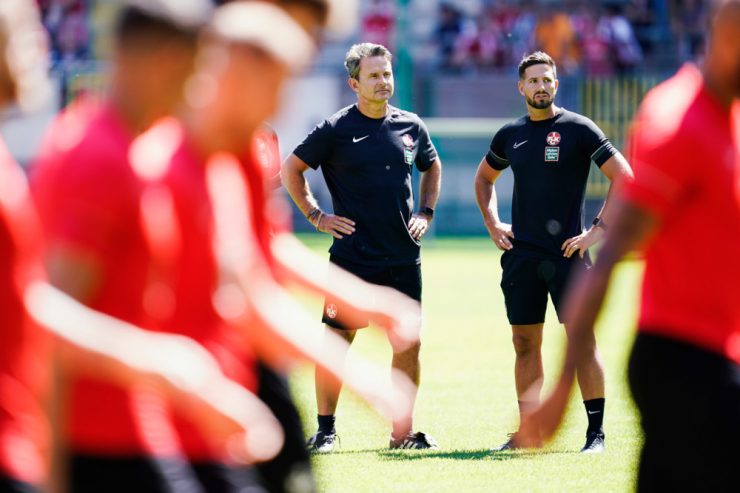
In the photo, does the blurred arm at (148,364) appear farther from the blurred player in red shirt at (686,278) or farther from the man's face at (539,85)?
the man's face at (539,85)

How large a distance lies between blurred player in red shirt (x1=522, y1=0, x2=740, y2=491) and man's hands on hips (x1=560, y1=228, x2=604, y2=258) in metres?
5.00

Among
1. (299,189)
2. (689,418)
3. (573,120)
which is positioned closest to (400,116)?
(299,189)

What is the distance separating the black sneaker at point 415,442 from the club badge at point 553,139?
2179mm

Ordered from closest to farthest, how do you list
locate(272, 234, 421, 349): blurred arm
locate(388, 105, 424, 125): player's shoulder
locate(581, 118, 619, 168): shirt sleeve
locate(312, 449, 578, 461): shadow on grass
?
1. locate(272, 234, 421, 349): blurred arm
2. locate(312, 449, 578, 461): shadow on grass
3. locate(581, 118, 619, 168): shirt sleeve
4. locate(388, 105, 424, 125): player's shoulder

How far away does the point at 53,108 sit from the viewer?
3209 cm

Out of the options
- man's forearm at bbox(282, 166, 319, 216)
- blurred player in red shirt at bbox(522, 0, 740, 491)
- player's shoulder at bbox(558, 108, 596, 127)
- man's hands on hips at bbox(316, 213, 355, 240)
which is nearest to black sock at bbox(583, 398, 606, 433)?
player's shoulder at bbox(558, 108, 596, 127)

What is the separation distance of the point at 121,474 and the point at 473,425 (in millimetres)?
7027

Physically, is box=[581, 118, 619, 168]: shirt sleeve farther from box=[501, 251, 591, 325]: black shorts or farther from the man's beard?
box=[501, 251, 591, 325]: black shorts

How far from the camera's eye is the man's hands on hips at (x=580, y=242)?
9.03 meters

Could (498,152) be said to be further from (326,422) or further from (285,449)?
(285,449)

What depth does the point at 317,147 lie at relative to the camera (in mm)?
9383

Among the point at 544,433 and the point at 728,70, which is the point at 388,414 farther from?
the point at 728,70

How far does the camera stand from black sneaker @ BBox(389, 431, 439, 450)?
9164 mm

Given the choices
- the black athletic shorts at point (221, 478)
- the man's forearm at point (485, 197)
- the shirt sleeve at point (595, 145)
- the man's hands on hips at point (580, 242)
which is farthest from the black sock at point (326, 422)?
the black athletic shorts at point (221, 478)
